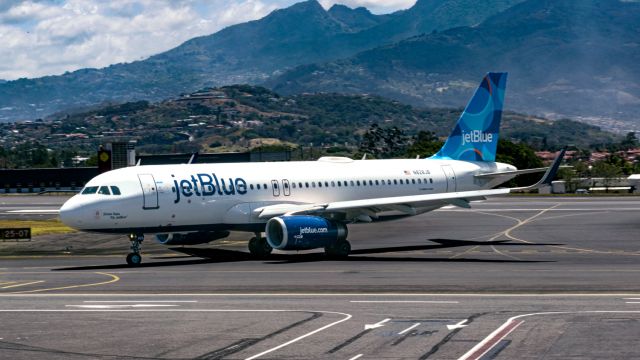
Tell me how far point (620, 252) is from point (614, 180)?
15103 cm

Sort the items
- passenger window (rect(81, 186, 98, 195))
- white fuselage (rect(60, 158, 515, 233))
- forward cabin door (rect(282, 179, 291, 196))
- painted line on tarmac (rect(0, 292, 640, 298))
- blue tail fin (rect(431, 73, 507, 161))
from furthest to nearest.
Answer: blue tail fin (rect(431, 73, 507, 161)) < forward cabin door (rect(282, 179, 291, 196)) < passenger window (rect(81, 186, 98, 195)) < white fuselage (rect(60, 158, 515, 233)) < painted line on tarmac (rect(0, 292, 640, 298))

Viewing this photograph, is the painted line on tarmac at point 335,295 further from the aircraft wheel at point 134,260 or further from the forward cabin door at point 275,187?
the forward cabin door at point 275,187

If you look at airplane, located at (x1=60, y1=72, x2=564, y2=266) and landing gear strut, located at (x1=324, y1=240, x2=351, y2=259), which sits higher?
airplane, located at (x1=60, y1=72, x2=564, y2=266)

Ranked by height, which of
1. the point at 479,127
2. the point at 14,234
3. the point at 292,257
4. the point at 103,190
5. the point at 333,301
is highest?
the point at 479,127

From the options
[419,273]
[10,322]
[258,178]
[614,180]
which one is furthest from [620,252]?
[614,180]

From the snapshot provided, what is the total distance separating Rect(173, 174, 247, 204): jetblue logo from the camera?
50.1 m

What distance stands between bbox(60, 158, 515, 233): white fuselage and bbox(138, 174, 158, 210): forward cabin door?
5 centimetres

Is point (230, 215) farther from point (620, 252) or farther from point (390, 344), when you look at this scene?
point (390, 344)

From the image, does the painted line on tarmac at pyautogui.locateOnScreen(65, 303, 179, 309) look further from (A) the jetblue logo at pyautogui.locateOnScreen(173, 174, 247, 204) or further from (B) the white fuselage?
(A) the jetblue logo at pyautogui.locateOnScreen(173, 174, 247, 204)

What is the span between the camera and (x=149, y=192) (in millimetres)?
48938

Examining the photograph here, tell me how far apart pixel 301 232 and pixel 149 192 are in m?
7.25

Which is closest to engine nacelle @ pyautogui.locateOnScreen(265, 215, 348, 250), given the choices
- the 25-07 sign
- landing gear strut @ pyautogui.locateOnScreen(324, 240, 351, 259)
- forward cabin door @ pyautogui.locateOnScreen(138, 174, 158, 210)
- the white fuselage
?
landing gear strut @ pyautogui.locateOnScreen(324, 240, 351, 259)

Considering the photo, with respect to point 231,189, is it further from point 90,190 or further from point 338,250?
point 90,190

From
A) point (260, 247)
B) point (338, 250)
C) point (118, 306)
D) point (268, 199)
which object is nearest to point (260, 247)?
point (260, 247)
